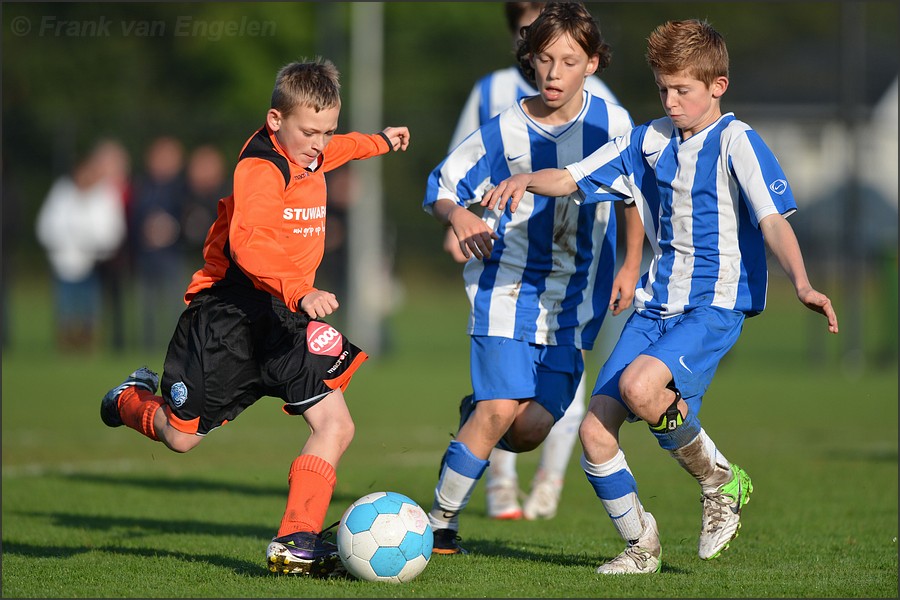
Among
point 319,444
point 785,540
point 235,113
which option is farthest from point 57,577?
point 235,113

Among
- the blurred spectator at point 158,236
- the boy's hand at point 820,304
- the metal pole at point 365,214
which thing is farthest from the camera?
the metal pole at point 365,214

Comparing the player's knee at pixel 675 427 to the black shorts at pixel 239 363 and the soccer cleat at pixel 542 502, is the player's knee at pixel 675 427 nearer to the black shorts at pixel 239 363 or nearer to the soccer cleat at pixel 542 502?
the black shorts at pixel 239 363

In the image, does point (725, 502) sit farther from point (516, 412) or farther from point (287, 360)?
point (287, 360)

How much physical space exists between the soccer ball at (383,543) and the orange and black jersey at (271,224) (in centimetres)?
83

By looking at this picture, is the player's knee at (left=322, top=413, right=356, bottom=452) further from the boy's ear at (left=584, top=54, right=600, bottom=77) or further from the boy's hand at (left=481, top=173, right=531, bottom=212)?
the boy's ear at (left=584, top=54, right=600, bottom=77)

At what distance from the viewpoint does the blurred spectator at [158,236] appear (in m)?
15.6

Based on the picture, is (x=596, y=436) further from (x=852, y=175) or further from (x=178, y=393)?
(x=852, y=175)

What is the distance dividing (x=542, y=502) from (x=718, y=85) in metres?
2.60

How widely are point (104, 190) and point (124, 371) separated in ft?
12.6

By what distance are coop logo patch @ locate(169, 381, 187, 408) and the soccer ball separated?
773mm

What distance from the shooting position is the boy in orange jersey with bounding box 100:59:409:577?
14.0ft

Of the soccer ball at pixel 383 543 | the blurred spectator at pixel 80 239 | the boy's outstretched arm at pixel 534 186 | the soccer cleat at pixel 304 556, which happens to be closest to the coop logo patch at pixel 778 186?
the boy's outstretched arm at pixel 534 186

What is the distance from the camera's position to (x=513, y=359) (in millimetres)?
4941

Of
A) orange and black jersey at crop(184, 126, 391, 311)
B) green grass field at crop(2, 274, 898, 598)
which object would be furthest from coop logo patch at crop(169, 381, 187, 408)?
green grass field at crop(2, 274, 898, 598)
